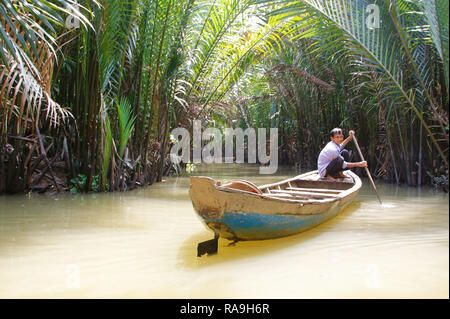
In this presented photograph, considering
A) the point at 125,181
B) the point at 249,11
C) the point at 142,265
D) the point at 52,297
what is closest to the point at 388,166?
the point at 249,11

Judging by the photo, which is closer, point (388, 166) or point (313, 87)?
point (388, 166)

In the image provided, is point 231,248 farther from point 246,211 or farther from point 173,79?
point 173,79

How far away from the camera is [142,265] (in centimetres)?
304

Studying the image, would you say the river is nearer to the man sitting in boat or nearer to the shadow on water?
the shadow on water

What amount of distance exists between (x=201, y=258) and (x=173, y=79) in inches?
215

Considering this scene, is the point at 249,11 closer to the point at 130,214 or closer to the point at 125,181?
the point at 125,181

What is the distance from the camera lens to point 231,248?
3455 millimetres

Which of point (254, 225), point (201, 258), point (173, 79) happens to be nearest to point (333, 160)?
point (254, 225)

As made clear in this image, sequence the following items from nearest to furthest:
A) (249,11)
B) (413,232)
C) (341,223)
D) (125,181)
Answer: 1. (413,232)
2. (341,223)
3. (125,181)
4. (249,11)

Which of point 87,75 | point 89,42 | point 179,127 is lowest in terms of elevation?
point 179,127
